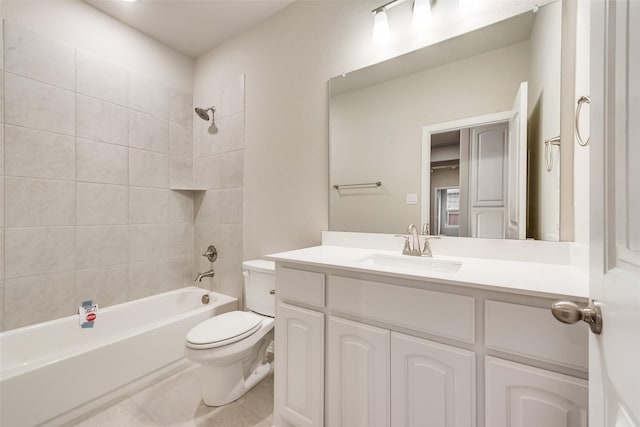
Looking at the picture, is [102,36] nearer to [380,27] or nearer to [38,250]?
[38,250]

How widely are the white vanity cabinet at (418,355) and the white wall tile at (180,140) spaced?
1872 millimetres

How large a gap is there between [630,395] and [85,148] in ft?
9.01

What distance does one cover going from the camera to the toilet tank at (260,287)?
6.07 feet

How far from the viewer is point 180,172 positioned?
2564mm

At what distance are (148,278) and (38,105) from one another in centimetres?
142

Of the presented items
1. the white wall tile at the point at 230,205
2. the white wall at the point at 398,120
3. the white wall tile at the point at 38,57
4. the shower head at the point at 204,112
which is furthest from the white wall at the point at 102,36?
the white wall at the point at 398,120

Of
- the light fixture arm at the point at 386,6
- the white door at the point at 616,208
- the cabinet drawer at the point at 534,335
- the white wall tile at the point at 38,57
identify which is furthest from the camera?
the white wall tile at the point at 38,57

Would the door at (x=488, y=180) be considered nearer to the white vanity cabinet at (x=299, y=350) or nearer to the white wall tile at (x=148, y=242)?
the white vanity cabinet at (x=299, y=350)

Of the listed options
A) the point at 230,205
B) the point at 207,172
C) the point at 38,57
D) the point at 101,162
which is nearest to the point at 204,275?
the point at 230,205

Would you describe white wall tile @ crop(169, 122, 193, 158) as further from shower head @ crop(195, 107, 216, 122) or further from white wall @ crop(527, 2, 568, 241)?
white wall @ crop(527, 2, 568, 241)

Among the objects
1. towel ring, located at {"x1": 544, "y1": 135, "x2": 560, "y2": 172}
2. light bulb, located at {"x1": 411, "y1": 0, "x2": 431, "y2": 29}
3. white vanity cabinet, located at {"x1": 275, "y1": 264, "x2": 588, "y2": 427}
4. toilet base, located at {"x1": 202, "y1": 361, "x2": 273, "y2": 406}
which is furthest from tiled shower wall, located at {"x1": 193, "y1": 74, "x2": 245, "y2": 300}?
towel ring, located at {"x1": 544, "y1": 135, "x2": 560, "y2": 172}

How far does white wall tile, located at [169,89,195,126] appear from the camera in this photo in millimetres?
2488

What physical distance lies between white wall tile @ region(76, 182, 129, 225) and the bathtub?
2.21 feet

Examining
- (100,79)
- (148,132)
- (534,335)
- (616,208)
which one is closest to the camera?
(616,208)
